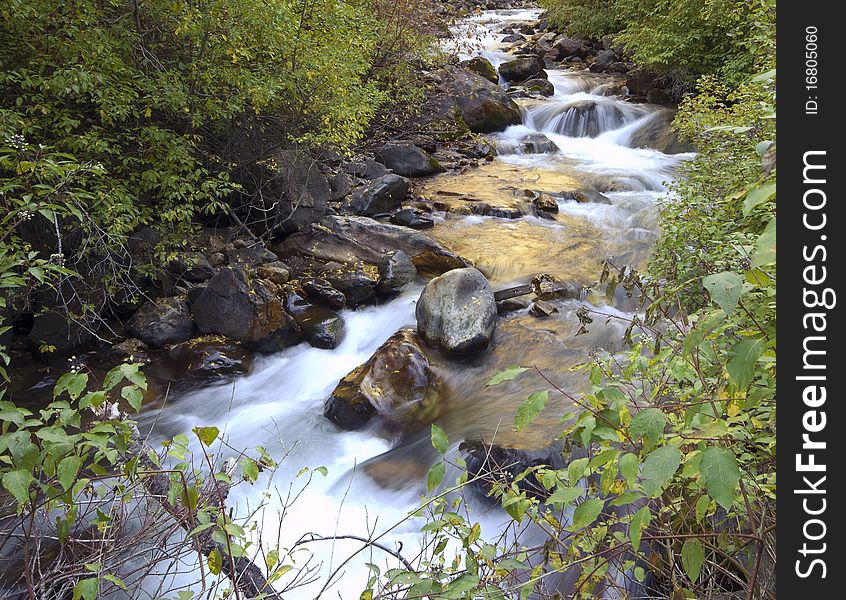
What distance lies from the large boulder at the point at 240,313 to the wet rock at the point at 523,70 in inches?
565

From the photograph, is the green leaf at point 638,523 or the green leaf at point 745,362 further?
the green leaf at point 638,523

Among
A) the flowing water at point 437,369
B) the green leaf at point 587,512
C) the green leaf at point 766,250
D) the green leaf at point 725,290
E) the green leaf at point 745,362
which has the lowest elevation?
the flowing water at point 437,369

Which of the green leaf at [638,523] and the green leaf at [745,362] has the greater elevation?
the green leaf at [745,362]

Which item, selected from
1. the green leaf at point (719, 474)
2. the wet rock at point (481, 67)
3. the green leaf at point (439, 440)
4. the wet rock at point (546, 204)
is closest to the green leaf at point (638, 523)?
the green leaf at point (719, 474)

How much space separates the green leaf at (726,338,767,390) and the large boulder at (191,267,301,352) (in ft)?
19.6

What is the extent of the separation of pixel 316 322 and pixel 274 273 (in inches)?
40.7

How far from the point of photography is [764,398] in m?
1.73

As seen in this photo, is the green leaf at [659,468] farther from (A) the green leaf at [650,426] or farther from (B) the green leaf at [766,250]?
(B) the green leaf at [766,250]

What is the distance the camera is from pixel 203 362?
253 inches

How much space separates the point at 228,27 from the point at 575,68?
55.3ft

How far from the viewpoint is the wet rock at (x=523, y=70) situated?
60.2 feet

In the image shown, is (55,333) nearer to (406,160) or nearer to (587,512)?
(587,512)

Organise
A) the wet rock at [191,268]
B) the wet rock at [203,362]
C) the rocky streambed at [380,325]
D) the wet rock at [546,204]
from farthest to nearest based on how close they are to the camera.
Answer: the wet rock at [546,204]
the wet rock at [191,268]
the wet rock at [203,362]
the rocky streambed at [380,325]

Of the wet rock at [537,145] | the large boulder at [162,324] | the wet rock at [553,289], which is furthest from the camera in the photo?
the wet rock at [537,145]
